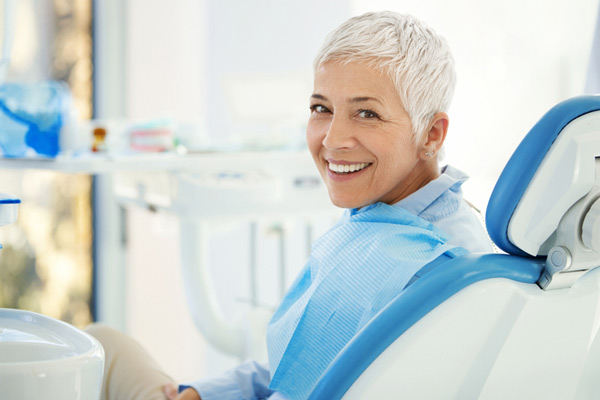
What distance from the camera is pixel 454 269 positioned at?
0.84 meters

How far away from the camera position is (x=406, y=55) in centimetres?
102

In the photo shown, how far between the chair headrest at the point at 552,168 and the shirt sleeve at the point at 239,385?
2.01 feet

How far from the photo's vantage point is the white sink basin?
2.48ft

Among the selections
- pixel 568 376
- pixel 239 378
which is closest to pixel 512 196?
pixel 568 376

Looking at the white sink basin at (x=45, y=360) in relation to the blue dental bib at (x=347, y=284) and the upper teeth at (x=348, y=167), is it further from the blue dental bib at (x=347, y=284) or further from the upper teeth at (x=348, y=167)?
the upper teeth at (x=348, y=167)

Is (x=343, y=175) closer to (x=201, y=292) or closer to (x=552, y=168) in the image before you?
(x=552, y=168)

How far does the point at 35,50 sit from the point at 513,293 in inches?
95.0

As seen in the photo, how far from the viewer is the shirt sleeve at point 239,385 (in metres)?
1.24

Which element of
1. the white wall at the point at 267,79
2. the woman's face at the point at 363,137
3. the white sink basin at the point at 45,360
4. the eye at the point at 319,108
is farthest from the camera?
the white wall at the point at 267,79

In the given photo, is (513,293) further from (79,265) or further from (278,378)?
(79,265)

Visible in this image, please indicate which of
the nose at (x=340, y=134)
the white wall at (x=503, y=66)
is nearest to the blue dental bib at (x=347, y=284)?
the nose at (x=340, y=134)

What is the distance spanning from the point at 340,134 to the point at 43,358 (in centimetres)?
55

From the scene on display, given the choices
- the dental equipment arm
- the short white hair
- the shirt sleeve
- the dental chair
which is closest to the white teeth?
the short white hair

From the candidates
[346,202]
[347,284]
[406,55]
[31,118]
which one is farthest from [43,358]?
[31,118]
